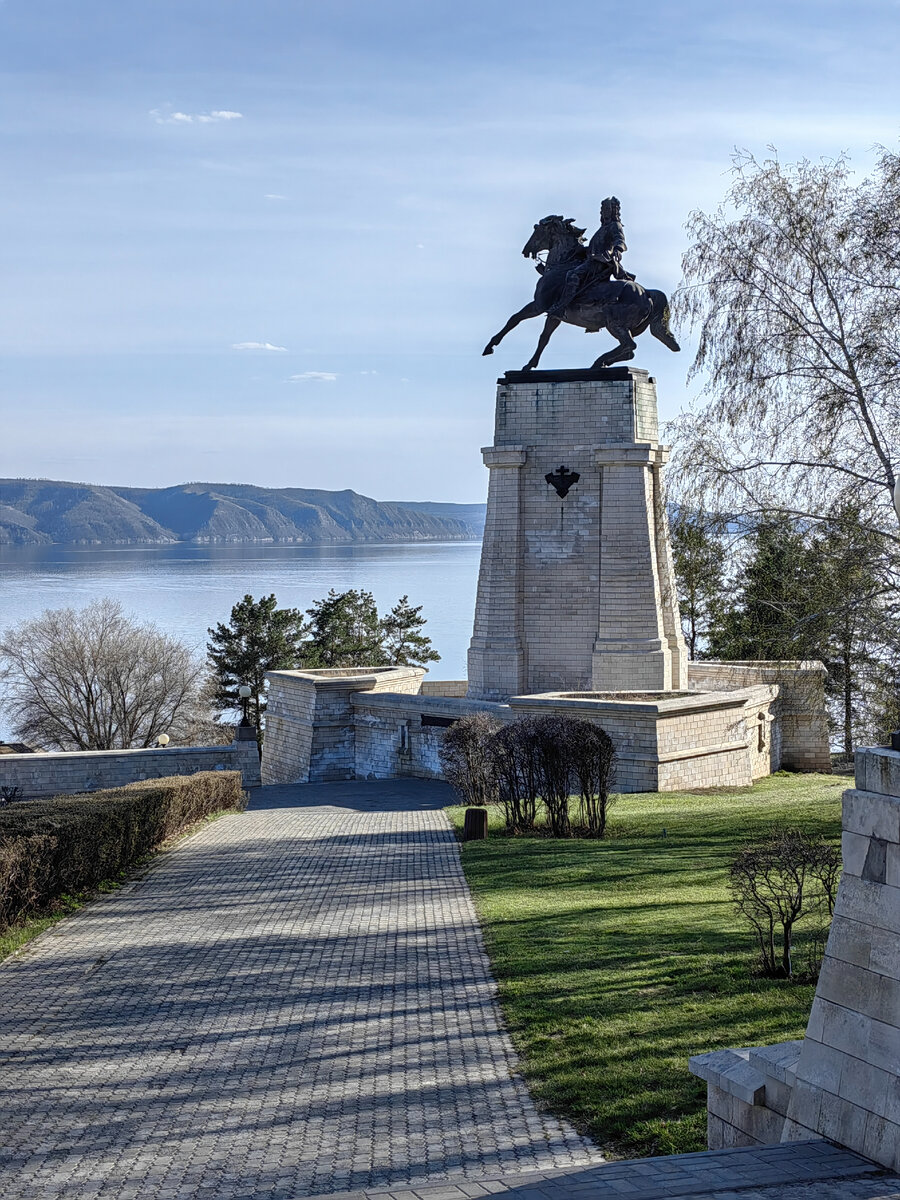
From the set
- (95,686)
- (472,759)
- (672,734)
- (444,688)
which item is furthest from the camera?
(95,686)

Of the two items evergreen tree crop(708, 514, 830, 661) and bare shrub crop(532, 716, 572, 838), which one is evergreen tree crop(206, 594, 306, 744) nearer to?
bare shrub crop(532, 716, 572, 838)

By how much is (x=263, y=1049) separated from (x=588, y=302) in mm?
17690

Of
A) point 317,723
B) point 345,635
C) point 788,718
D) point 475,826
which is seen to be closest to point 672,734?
point 475,826

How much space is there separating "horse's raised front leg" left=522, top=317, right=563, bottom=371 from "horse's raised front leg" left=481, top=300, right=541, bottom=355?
345 mm

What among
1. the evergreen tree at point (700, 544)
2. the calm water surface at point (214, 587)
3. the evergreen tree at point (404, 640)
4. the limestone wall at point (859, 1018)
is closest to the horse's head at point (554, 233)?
the evergreen tree at point (700, 544)

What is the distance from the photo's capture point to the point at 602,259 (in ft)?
72.1

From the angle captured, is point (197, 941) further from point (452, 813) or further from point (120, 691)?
point (120, 691)

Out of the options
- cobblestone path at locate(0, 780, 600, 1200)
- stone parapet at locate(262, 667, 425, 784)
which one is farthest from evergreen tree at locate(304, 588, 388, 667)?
cobblestone path at locate(0, 780, 600, 1200)

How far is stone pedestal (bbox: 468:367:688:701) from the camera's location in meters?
21.7

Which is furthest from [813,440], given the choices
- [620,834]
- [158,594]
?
[158,594]

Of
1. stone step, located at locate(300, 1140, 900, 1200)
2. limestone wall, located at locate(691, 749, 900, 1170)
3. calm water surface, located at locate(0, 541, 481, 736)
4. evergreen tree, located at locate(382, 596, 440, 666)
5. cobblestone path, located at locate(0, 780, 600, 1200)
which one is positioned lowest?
cobblestone path, located at locate(0, 780, 600, 1200)

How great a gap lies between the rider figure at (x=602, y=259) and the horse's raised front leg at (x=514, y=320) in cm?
52

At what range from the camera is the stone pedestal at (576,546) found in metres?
21.7

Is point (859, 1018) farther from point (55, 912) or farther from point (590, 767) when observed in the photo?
point (590, 767)
